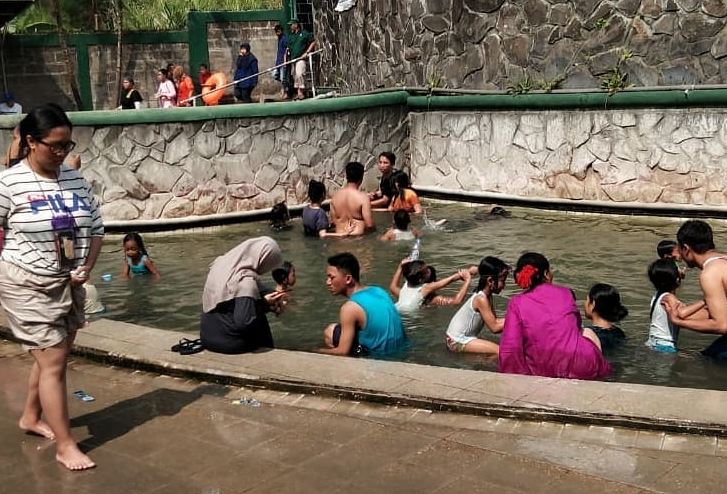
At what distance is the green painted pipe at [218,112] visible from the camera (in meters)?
14.0

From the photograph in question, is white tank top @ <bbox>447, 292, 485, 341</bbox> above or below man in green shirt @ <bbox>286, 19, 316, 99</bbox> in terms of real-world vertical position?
below

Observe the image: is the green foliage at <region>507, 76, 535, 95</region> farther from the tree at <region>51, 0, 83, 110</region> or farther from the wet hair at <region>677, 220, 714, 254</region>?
the tree at <region>51, 0, 83, 110</region>

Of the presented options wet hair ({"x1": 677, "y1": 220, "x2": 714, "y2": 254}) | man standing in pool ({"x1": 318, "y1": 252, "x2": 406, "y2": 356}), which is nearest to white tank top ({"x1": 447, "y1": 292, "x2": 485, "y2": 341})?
man standing in pool ({"x1": 318, "y1": 252, "x2": 406, "y2": 356})

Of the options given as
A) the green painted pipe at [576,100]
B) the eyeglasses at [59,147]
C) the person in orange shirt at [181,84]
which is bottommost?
the green painted pipe at [576,100]

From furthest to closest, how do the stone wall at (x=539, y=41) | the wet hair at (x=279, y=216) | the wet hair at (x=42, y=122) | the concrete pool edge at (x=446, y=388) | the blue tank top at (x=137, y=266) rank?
the wet hair at (x=279, y=216) → the stone wall at (x=539, y=41) → the blue tank top at (x=137, y=266) → the concrete pool edge at (x=446, y=388) → the wet hair at (x=42, y=122)

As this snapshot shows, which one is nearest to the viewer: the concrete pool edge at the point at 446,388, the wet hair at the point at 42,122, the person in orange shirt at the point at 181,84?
the wet hair at the point at 42,122

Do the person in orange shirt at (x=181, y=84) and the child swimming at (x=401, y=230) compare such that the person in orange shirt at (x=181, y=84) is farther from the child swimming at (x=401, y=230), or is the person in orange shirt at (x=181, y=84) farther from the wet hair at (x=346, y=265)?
the wet hair at (x=346, y=265)

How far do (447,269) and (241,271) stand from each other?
452 cm

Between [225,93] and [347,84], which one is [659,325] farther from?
[225,93]

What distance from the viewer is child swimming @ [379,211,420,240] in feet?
41.4

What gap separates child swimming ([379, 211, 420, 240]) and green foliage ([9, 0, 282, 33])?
18.0 meters

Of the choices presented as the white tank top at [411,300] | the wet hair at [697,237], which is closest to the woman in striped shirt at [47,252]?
the wet hair at [697,237]

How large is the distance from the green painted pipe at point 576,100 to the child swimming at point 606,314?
6221 millimetres

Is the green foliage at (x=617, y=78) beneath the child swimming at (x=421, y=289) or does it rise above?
above
